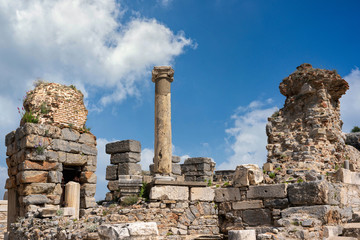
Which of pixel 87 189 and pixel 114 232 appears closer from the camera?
pixel 114 232

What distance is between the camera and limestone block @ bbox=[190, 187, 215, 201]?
35.3ft

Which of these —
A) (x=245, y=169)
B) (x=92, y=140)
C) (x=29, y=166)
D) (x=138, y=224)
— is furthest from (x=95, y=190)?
(x=138, y=224)

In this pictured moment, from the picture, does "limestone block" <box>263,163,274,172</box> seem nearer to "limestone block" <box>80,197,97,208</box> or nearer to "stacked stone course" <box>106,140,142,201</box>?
"stacked stone course" <box>106,140,142,201</box>

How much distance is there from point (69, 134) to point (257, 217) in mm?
6585

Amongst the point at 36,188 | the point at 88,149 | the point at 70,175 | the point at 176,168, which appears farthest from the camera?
the point at 176,168

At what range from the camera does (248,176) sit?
9.91 m

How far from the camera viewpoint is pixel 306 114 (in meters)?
13.0

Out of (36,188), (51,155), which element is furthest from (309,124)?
(36,188)

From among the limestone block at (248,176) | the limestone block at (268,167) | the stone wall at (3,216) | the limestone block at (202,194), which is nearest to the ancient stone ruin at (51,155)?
the limestone block at (202,194)

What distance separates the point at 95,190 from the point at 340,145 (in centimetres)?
849

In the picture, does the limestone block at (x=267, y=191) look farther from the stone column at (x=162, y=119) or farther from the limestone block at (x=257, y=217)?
the stone column at (x=162, y=119)

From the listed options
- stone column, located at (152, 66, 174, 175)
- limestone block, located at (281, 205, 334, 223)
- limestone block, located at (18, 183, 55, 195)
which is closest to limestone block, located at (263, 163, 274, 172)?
limestone block, located at (281, 205, 334, 223)

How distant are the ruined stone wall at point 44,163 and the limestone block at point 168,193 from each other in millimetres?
3319

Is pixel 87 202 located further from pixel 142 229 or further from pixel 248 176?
pixel 142 229
